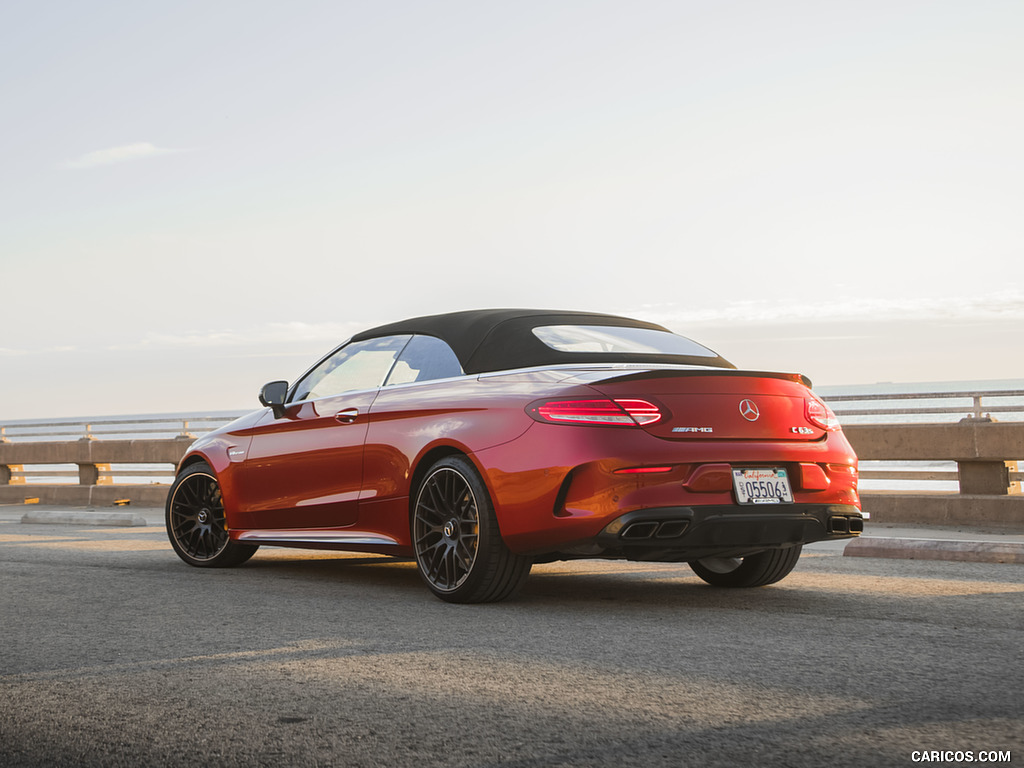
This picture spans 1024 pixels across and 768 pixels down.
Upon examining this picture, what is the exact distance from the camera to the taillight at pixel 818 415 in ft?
20.3

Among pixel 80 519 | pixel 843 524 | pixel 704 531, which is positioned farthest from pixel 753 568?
pixel 80 519

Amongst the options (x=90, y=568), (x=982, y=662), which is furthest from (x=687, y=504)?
(x=90, y=568)

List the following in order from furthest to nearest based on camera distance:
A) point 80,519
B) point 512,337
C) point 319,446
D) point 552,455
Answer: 1. point 80,519
2. point 319,446
3. point 512,337
4. point 552,455

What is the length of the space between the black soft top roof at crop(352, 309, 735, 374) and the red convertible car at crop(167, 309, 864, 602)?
0.01 m

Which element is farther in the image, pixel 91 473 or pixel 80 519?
pixel 91 473

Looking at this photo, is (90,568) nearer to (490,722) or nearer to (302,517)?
(302,517)

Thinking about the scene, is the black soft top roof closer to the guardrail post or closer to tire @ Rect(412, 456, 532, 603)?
tire @ Rect(412, 456, 532, 603)

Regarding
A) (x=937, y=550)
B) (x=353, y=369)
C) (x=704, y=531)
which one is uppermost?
(x=353, y=369)

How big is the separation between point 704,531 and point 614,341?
1467mm

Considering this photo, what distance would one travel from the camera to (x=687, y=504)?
566 centimetres

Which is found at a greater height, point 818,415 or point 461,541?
point 818,415

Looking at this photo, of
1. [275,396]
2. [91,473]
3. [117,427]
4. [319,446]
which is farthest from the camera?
[117,427]

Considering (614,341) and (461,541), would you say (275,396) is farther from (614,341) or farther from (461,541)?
(614,341)

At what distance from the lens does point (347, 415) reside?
23.6 feet
